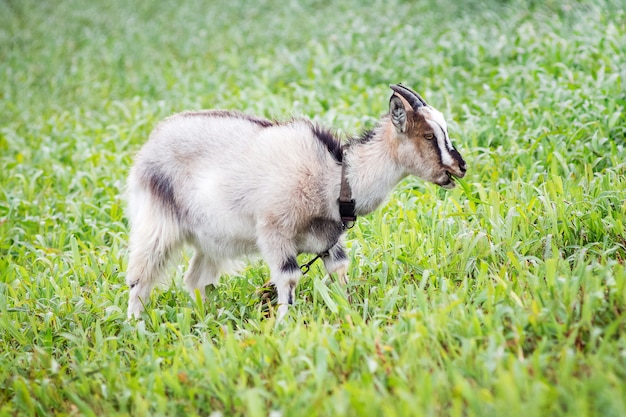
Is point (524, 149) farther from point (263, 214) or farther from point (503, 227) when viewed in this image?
point (263, 214)

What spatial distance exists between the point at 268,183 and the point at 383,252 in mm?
954

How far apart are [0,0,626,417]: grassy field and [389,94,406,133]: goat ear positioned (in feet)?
2.90

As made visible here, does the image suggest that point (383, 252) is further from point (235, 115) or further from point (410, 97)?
point (235, 115)

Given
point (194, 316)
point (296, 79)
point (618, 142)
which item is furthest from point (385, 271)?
point (296, 79)

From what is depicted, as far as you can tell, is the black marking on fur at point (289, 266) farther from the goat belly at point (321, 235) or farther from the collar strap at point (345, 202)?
the collar strap at point (345, 202)

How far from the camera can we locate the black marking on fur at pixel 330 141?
4785 millimetres

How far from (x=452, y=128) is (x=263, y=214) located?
288cm

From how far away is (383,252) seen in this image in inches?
198

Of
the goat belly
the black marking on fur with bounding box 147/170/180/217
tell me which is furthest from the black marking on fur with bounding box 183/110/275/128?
the goat belly

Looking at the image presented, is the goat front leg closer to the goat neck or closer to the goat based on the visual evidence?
the goat

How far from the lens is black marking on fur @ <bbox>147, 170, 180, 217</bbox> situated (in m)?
5.09

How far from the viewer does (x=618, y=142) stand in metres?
6.16

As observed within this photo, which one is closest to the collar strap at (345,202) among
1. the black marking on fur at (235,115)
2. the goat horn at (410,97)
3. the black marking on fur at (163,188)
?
the goat horn at (410,97)

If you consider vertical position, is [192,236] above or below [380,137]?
below
